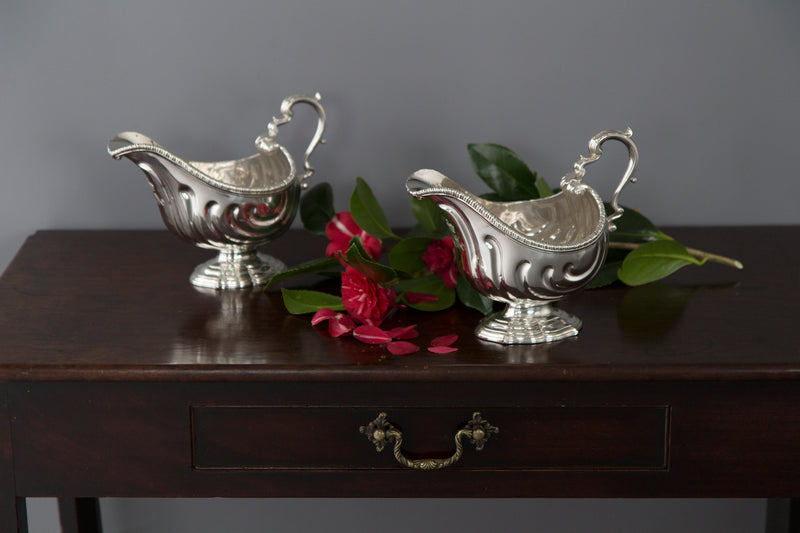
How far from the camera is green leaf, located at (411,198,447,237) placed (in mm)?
840

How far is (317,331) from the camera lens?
758 mm

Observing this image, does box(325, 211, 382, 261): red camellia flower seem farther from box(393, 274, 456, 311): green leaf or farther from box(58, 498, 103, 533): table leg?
box(58, 498, 103, 533): table leg

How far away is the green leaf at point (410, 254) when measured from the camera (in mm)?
817

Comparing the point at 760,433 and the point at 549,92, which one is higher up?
the point at 549,92

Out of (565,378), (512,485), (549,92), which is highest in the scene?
(549,92)

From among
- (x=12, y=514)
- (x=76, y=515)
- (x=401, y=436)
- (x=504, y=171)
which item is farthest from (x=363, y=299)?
(x=76, y=515)

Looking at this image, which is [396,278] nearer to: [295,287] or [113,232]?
[295,287]

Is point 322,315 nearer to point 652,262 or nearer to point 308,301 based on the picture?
point 308,301

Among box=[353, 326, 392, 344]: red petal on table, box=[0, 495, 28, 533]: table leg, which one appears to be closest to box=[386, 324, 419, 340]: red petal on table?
box=[353, 326, 392, 344]: red petal on table

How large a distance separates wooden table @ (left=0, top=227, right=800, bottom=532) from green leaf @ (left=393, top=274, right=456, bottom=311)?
60 mm

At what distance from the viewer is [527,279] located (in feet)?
2.30

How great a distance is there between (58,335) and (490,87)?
57cm

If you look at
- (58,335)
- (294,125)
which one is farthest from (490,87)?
(58,335)

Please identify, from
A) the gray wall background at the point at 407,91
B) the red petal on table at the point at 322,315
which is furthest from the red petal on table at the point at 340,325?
the gray wall background at the point at 407,91
